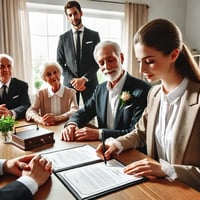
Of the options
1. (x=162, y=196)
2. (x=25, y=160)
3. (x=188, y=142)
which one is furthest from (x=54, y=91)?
(x=162, y=196)

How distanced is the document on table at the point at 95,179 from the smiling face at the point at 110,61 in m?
0.93

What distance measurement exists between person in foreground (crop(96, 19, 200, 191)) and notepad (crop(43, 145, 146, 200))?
58 mm

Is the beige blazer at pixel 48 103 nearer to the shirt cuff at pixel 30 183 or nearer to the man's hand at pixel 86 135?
the man's hand at pixel 86 135

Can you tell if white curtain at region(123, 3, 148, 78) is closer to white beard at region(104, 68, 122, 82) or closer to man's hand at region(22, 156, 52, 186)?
white beard at region(104, 68, 122, 82)

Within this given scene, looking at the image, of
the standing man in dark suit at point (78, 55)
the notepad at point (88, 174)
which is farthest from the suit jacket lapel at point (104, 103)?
the standing man in dark suit at point (78, 55)

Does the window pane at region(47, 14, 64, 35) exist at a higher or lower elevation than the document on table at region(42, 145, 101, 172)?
higher

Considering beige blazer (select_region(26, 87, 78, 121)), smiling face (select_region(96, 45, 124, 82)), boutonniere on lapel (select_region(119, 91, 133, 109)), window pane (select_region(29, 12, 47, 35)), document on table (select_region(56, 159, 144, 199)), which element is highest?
window pane (select_region(29, 12, 47, 35))

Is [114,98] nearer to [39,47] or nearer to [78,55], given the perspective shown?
[78,55]

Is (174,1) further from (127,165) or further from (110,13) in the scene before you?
(127,165)

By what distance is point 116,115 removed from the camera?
1847mm

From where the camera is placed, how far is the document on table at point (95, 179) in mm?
898

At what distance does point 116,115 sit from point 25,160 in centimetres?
88

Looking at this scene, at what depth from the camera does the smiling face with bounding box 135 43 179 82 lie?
116cm

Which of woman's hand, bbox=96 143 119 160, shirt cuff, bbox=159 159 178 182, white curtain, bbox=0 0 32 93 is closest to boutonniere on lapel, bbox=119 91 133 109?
woman's hand, bbox=96 143 119 160
